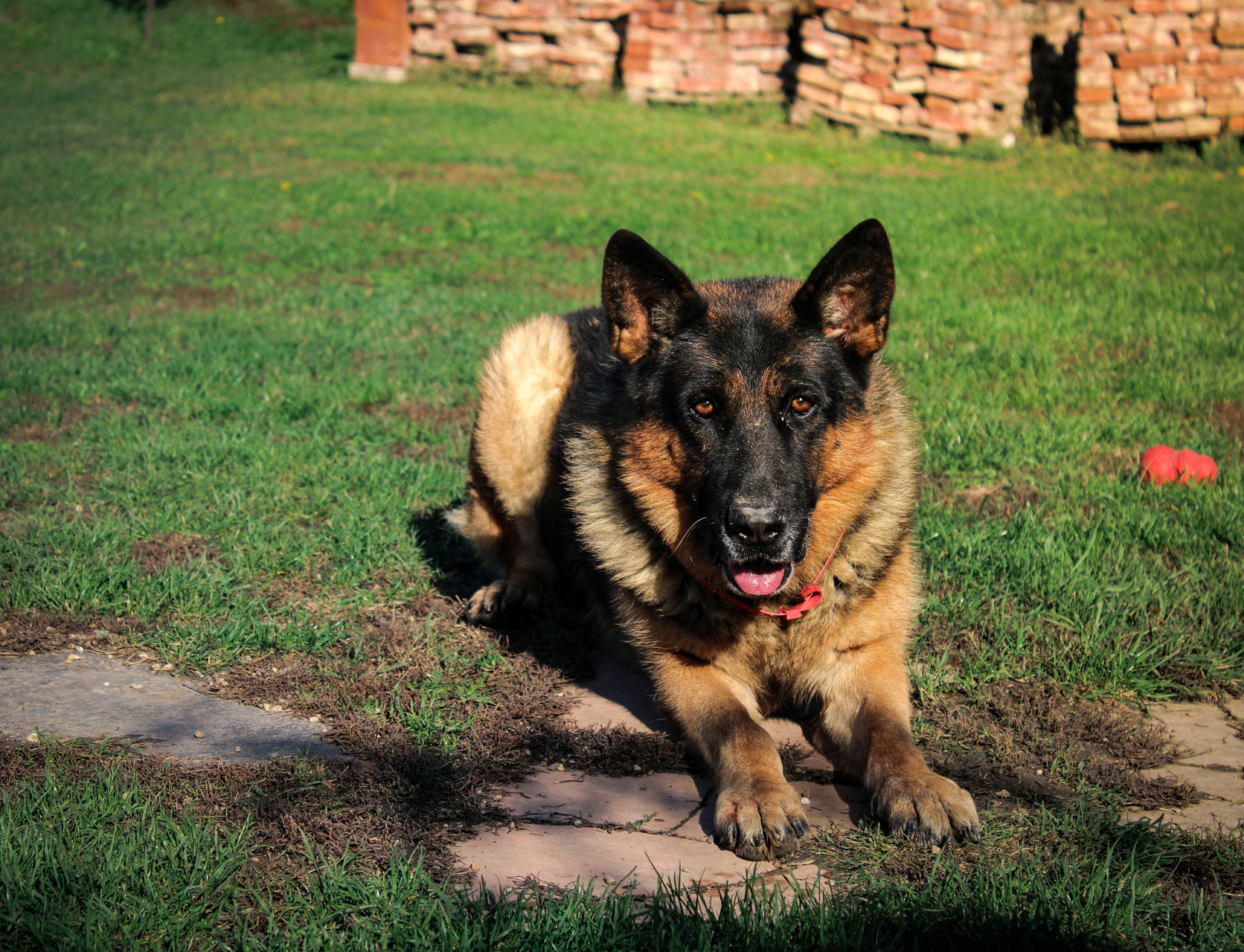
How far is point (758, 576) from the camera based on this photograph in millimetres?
3135

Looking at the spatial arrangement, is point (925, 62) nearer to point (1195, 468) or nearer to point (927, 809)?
point (1195, 468)

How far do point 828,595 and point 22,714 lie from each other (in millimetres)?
2839

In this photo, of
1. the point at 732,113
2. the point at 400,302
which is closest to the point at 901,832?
the point at 400,302

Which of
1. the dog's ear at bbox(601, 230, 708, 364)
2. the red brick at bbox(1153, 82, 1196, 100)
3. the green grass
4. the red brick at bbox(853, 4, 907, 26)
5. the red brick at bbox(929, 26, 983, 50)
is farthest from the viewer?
the red brick at bbox(853, 4, 907, 26)

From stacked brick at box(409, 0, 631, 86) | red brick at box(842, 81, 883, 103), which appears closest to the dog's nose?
red brick at box(842, 81, 883, 103)

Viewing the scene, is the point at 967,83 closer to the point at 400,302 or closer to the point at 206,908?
the point at 400,302

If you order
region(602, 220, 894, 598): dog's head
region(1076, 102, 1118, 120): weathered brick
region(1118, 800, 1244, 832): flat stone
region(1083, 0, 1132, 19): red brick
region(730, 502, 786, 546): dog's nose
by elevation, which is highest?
region(1083, 0, 1132, 19): red brick

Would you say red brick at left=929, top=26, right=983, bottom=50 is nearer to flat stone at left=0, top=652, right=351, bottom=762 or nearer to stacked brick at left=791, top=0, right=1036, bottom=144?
stacked brick at left=791, top=0, right=1036, bottom=144

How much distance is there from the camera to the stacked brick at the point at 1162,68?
14.5 m

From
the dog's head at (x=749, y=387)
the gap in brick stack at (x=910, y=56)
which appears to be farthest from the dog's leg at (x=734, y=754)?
the gap in brick stack at (x=910, y=56)

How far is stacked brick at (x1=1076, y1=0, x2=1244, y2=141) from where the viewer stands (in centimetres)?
1446

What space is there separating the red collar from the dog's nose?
1.40 ft

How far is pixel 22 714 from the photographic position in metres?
3.16

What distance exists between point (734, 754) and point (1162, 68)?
16074 mm
